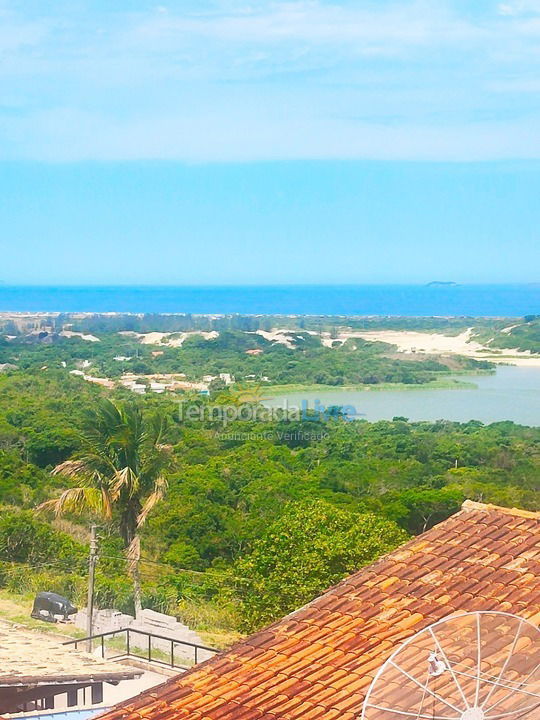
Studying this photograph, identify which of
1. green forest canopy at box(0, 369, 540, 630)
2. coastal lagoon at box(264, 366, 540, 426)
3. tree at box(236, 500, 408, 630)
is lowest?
coastal lagoon at box(264, 366, 540, 426)

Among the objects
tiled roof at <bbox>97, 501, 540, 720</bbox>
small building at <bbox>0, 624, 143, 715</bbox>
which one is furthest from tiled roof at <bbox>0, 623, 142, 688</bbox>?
tiled roof at <bbox>97, 501, 540, 720</bbox>

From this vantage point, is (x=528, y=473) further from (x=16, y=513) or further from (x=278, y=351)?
(x=278, y=351)

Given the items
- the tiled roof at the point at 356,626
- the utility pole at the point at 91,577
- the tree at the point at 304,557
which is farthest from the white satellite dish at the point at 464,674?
the utility pole at the point at 91,577

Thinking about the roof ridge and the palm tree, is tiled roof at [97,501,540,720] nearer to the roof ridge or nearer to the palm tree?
the roof ridge

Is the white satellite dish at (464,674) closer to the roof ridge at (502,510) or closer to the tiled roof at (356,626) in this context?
the tiled roof at (356,626)

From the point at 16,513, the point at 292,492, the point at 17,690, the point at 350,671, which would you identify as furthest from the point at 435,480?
the point at 350,671
